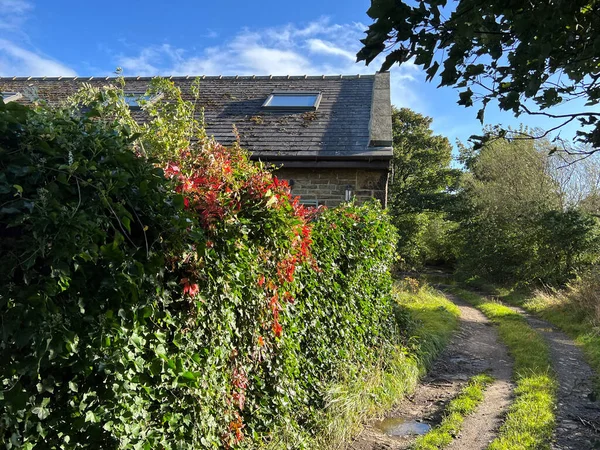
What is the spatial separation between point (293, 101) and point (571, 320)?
945cm

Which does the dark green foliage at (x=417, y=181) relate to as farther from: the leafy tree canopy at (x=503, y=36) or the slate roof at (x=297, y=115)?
the leafy tree canopy at (x=503, y=36)

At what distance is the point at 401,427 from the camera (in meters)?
5.41

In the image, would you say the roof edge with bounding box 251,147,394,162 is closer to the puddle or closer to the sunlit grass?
the sunlit grass

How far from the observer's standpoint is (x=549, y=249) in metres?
20.3

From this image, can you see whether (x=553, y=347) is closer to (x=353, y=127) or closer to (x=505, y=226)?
(x=353, y=127)

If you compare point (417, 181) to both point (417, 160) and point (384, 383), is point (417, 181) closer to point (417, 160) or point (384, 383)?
point (417, 160)

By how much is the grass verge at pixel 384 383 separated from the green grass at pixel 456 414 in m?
0.67

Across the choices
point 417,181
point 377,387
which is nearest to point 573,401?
point 377,387

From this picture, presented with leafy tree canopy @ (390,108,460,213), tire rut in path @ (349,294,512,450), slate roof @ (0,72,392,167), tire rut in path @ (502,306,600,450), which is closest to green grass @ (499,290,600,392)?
tire rut in path @ (502,306,600,450)

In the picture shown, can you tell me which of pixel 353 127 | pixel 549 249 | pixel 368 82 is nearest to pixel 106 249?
pixel 353 127

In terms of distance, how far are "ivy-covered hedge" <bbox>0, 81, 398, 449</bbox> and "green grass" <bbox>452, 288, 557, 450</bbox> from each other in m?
2.24

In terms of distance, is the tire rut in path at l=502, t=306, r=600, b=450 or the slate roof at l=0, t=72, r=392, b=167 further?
the slate roof at l=0, t=72, r=392, b=167

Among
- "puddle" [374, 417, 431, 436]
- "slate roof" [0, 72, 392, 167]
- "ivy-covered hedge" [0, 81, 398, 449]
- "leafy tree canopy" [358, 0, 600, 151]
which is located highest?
"slate roof" [0, 72, 392, 167]

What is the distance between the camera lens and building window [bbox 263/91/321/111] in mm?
11992
